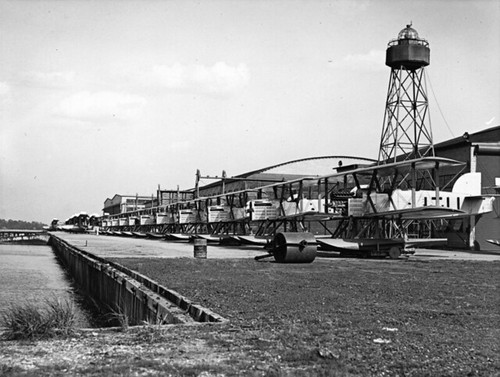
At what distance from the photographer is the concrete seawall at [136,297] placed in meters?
8.15

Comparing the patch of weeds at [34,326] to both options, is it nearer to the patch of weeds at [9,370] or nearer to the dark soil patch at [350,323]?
the patch of weeds at [9,370]

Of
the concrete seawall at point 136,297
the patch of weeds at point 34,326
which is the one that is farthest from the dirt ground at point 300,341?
the concrete seawall at point 136,297

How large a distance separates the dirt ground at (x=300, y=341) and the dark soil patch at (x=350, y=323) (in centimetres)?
1

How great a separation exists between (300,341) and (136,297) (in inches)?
240

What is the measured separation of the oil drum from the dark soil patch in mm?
4406

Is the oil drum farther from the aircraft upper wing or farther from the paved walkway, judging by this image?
the aircraft upper wing

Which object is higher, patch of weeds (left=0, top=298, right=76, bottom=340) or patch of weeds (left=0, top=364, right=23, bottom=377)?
patch of weeds (left=0, top=298, right=76, bottom=340)

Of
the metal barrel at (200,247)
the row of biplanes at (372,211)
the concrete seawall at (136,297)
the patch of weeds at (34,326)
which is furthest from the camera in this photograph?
the row of biplanes at (372,211)

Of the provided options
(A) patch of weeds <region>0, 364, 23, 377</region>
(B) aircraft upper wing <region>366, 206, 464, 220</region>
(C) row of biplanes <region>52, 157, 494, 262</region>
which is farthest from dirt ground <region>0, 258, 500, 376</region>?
(B) aircraft upper wing <region>366, 206, 464, 220</region>

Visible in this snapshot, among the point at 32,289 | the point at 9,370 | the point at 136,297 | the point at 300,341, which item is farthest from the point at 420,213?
the point at 9,370

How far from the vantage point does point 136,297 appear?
1151cm

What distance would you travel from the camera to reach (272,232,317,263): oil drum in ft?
60.8

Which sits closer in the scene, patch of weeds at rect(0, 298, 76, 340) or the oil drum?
patch of weeds at rect(0, 298, 76, 340)

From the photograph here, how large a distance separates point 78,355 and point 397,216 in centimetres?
2396
